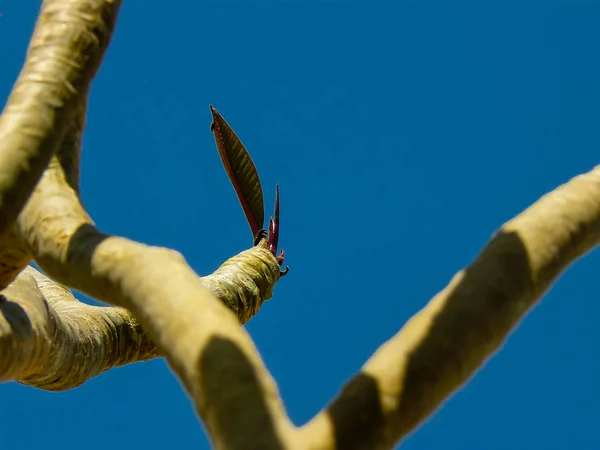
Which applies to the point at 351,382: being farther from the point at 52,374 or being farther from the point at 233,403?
the point at 52,374

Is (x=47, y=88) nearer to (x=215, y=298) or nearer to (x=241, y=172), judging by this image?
(x=215, y=298)

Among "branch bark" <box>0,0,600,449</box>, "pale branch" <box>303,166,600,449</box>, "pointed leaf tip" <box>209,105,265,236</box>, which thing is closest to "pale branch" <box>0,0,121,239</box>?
"branch bark" <box>0,0,600,449</box>

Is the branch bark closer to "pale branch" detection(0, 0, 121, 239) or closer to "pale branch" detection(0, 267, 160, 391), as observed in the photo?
"pale branch" detection(0, 0, 121, 239)

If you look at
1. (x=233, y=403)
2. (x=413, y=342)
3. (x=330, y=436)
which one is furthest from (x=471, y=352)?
(x=233, y=403)

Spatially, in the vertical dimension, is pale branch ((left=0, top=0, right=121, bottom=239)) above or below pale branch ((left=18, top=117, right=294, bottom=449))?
above

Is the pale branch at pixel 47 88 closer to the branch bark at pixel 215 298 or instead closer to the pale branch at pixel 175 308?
the branch bark at pixel 215 298

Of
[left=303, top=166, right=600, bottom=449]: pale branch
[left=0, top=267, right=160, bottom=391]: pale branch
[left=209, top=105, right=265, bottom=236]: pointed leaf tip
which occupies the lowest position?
[left=303, top=166, right=600, bottom=449]: pale branch

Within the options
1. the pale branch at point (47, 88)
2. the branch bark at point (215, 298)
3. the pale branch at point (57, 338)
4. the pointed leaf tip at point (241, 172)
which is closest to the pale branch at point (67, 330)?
the pale branch at point (57, 338)
